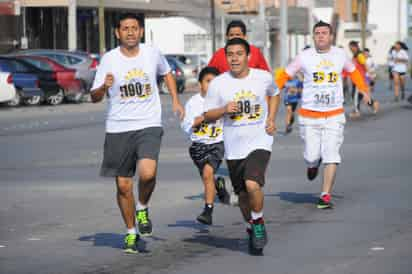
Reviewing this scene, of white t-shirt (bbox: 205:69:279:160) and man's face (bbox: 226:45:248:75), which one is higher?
man's face (bbox: 226:45:248:75)

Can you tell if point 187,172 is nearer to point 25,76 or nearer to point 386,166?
point 386,166

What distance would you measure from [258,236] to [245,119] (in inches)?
37.4

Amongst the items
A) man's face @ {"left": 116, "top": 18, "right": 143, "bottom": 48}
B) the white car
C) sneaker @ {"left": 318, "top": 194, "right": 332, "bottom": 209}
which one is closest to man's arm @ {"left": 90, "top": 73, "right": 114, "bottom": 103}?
man's face @ {"left": 116, "top": 18, "right": 143, "bottom": 48}

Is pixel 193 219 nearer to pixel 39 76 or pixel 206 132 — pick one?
pixel 206 132

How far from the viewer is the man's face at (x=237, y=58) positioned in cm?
889

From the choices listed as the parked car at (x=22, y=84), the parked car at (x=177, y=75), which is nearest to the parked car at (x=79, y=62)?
the parked car at (x=22, y=84)

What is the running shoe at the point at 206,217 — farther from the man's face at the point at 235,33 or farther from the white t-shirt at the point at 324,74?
the white t-shirt at the point at 324,74

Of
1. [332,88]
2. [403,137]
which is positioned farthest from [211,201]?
[403,137]

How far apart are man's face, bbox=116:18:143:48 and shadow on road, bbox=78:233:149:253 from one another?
5.42 feet

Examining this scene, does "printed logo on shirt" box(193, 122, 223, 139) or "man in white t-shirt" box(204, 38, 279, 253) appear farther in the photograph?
"printed logo on shirt" box(193, 122, 223, 139)

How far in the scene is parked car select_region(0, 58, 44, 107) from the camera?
3250 centimetres

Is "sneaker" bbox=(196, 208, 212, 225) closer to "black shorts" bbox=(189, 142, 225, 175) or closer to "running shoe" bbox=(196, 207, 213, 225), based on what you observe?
"running shoe" bbox=(196, 207, 213, 225)

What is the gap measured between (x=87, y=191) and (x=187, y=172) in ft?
7.70

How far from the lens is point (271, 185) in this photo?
539 inches
